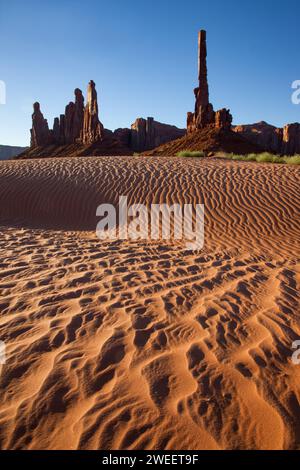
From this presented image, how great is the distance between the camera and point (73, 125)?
2050 inches

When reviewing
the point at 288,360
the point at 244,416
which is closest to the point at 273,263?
the point at 288,360

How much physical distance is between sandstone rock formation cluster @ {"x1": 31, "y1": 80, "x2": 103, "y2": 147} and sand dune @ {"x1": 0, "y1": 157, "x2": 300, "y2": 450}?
43180 mm

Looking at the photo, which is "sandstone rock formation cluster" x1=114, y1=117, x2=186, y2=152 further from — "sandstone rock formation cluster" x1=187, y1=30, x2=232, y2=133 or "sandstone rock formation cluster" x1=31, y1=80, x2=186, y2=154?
"sandstone rock formation cluster" x1=187, y1=30, x2=232, y2=133

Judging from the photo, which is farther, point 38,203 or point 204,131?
point 204,131

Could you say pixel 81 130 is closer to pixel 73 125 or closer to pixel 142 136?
pixel 73 125

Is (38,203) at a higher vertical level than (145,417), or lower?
higher

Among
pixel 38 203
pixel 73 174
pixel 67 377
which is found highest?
pixel 73 174

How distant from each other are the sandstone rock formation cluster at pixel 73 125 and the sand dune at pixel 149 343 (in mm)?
43180

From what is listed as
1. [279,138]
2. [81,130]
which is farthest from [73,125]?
[279,138]

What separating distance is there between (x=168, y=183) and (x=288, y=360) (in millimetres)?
7343

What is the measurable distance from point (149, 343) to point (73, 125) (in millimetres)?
54875

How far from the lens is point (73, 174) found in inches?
419
